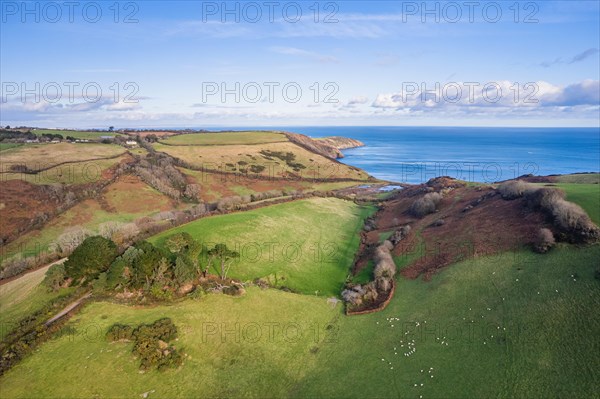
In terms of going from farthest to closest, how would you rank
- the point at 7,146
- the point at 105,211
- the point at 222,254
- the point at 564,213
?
the point at 7,146
the point at 105,211
the point at 222,254
the point at 564,213

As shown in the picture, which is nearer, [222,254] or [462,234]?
[222,254]

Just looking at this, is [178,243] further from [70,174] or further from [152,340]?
[70,174]

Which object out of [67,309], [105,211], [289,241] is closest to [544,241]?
[289,241]

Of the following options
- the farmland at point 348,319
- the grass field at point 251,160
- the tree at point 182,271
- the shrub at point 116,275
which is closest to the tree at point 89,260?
the shrub at point 116,275

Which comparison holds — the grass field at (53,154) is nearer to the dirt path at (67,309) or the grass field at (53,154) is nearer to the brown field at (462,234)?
the dirt path at (67,309)

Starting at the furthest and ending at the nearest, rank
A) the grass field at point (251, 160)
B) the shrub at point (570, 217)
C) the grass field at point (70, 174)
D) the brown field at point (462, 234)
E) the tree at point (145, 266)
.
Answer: the grass field at point (251, 160) → the grass field at point (70, 174) → the brown field at point (462, 234) → the shrub at point (570, 217) → the tree at point (145, 266)

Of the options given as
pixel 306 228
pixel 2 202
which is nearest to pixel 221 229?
pixel 306 228

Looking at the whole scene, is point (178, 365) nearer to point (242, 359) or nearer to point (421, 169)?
point (242, 359)
